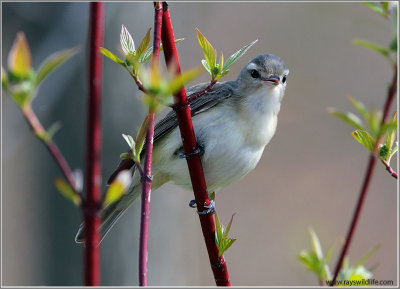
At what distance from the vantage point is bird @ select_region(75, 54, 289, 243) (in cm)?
268

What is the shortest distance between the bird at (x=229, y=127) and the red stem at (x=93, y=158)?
1.99 meters

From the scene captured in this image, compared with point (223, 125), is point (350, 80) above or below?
below

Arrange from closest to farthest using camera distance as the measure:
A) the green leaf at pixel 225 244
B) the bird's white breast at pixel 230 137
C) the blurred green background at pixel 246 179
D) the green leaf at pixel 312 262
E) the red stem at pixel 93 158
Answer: the red stem at pixel 93 158 → the green leaf at pixel 312 262 → the green leaf at pixel 225 244 → the bird's white breast at pixel 230 137 → the blurred green background at pixel 246 179

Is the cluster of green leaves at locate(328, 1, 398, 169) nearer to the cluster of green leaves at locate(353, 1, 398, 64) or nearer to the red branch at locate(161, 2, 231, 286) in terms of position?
the cluster of green leaves at locate(353, 1, 398, 64)

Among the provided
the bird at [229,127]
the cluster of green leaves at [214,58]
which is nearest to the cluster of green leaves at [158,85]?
the cluster of green leaves at [214,58]

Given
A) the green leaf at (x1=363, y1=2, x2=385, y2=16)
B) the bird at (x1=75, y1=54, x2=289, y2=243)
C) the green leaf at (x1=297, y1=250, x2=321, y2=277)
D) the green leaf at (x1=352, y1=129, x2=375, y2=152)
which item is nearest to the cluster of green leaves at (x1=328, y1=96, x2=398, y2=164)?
the green leaf at (x1=352, y1=129, x2=375, y2=152)

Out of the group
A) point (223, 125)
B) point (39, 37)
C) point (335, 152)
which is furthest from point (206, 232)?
point (335, 152)

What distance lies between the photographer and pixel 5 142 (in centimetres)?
435

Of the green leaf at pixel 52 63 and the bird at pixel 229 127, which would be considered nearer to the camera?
the green leaf at pixel 52 63

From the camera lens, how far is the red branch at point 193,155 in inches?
48.4

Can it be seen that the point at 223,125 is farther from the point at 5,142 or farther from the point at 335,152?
the point at 335,152

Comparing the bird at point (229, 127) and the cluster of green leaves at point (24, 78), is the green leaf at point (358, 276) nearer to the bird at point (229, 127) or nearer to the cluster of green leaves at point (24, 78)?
the cluster of green leaves at point (24, 78)

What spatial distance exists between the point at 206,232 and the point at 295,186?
581cm

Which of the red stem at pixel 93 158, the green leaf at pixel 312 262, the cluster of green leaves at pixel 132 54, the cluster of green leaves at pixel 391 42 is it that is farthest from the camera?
the green leaf at pixel 312 262
